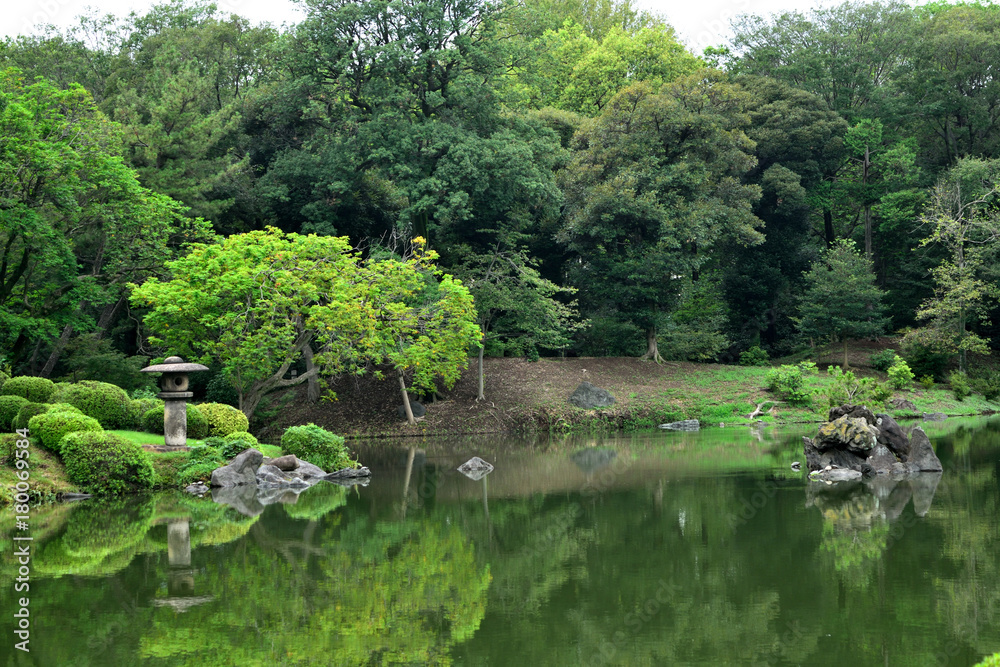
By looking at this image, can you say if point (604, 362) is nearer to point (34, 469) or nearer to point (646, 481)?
point (646, 481)

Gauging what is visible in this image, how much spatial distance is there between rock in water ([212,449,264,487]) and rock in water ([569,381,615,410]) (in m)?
14.3

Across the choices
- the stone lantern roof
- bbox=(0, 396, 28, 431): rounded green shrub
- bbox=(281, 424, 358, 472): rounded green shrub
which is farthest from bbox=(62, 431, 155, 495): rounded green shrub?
bbox=(281, 424, 358, 472): rounded green shrub

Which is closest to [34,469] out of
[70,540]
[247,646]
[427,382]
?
[70,540]

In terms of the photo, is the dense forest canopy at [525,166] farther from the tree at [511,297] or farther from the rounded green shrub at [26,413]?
the rounded green shrub at [26,413]

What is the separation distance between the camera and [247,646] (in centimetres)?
706

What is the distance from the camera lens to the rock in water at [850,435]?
16422 millimetres

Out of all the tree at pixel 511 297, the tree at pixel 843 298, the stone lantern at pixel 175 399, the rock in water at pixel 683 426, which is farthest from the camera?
the tree at pixel 843 298

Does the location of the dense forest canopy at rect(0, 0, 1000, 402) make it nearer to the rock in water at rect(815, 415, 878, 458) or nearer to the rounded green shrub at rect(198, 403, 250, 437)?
the rounded green shrub at rect(198, 403, 250, 437)

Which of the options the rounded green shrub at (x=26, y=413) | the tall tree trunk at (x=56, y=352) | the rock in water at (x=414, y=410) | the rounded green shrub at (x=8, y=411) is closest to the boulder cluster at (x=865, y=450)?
the rock in water at (x=414, y=410)

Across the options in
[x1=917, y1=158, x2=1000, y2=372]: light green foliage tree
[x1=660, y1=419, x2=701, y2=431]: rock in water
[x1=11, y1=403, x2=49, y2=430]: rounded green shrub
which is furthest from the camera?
[x1=917, y1=158, x2=1000, y2=372]: light green foliage tree

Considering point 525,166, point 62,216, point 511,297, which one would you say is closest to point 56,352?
point 62,216

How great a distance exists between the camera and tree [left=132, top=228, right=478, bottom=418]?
22.1 meters

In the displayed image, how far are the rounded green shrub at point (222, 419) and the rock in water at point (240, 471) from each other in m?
2.55

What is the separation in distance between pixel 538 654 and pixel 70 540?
769cm
